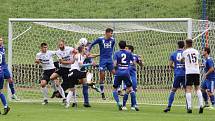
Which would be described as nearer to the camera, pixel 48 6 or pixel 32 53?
pixel 32 53

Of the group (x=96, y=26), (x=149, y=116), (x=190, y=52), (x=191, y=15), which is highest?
(x=191, y=15)

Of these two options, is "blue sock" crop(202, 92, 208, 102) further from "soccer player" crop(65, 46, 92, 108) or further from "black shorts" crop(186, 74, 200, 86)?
"soccer player" crop(65, 46, 92, 108)

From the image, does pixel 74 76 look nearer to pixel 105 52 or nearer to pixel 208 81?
pixel 105 52

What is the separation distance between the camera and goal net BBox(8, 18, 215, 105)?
931 inches

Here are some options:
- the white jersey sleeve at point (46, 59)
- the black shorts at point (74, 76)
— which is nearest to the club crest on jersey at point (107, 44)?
the black shorts at point (74, 76)

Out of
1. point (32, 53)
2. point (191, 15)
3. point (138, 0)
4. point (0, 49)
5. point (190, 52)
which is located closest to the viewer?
point (190, 52)

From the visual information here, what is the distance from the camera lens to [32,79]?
25.0m

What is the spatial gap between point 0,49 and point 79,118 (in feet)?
16.2

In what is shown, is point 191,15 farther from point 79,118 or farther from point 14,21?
point 79,118

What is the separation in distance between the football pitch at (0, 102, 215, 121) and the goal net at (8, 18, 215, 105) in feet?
8.49

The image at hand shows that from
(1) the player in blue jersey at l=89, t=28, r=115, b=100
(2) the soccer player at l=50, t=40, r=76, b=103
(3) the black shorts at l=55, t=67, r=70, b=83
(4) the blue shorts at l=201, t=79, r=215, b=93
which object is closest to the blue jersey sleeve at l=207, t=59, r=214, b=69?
(4) the blue shorts at l=201, t=79, r=215, b=93

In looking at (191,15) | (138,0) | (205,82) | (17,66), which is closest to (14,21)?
(17,66)

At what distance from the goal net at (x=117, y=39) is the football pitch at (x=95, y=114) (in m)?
2.59

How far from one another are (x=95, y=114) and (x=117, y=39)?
8.01 meters
